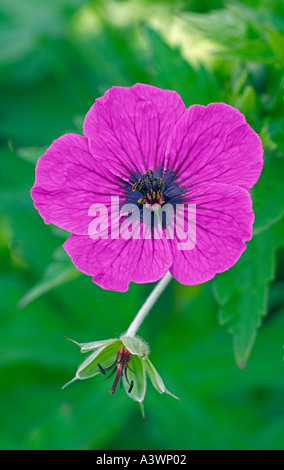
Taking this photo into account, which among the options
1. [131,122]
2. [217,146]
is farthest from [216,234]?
[131,122]

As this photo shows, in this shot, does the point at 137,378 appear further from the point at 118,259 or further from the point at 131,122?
the point at 131,122

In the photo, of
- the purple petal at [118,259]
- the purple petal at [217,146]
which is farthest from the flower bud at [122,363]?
the purple petal at [217,146]

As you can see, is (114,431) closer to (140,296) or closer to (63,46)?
(140,296)

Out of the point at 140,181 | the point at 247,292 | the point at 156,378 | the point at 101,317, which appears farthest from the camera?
the point at 101,317

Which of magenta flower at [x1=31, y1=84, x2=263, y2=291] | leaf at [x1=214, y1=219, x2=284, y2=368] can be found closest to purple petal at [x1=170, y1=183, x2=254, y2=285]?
magenta flower at [x1=31, y1=84, x2=263, y2=291]

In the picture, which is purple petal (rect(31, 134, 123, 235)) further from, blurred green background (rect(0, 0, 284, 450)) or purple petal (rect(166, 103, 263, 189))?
blurred green background (rect(0, 0, 284, 450))
